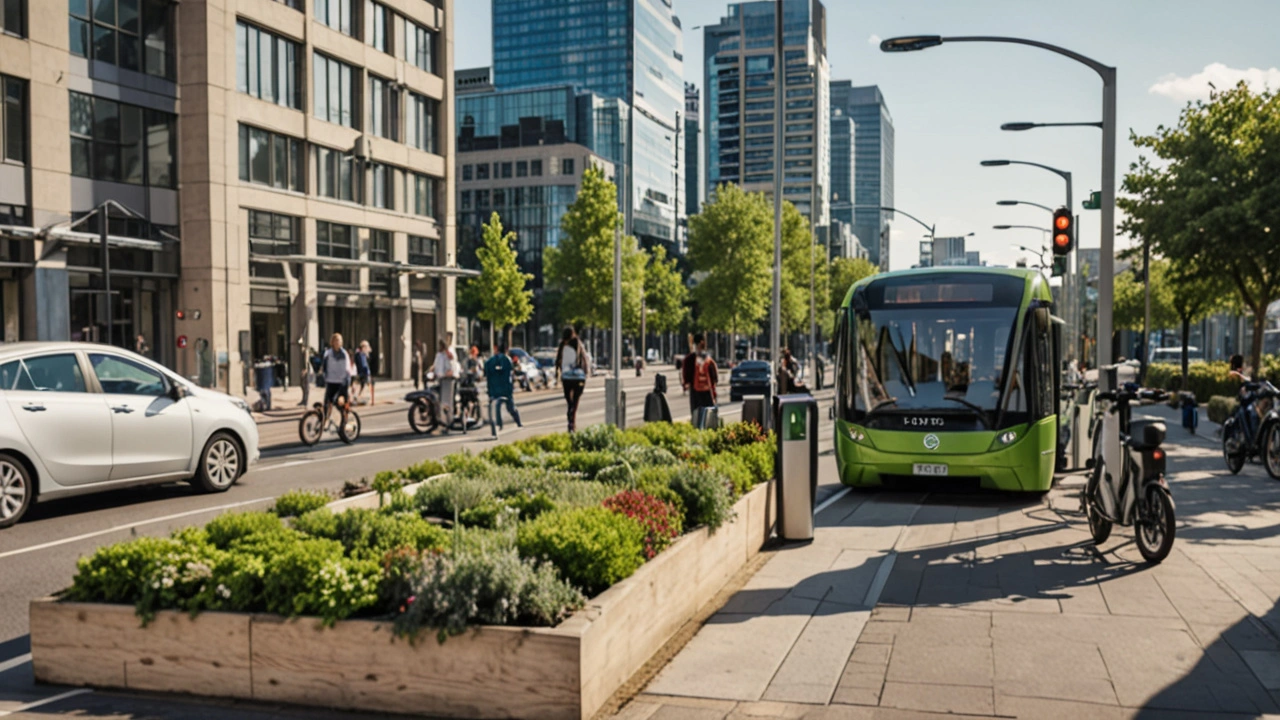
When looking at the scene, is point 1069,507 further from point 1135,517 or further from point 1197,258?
point 1197,258

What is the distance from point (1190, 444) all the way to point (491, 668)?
19.3 meters

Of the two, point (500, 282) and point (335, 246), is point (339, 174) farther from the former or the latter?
point (500, 282)

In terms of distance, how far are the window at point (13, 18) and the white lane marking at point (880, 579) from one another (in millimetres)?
28429

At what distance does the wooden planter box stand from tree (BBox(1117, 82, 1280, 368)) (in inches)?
980

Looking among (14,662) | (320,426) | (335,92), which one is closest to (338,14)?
(335,92)

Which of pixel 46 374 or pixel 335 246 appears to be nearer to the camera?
pixel 46 374

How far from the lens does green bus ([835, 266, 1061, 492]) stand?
12.4 meters

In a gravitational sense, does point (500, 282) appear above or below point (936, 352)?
above

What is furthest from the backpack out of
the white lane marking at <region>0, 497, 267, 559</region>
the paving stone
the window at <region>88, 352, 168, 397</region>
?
the paving stone

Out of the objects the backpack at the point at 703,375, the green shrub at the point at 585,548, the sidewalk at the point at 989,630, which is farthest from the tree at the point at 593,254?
the green shrub at the point at 585,548

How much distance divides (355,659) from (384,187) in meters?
41.7

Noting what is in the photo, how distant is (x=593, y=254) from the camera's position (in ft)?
187

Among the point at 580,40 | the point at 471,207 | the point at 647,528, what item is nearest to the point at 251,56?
the point at 647,528

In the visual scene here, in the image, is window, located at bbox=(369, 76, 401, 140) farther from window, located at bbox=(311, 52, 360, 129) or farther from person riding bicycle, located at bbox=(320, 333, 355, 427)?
person riding bicycle, located at bbox=(320, 333, 355, 427)
